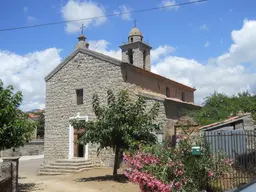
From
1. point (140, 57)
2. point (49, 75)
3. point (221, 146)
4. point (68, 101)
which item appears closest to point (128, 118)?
point (221, 146)

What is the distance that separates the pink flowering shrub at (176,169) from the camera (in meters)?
7.62

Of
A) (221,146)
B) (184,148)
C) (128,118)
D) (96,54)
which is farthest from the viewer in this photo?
(96,54)

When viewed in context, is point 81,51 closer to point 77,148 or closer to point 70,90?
point 70,90

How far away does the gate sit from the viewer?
880 cm

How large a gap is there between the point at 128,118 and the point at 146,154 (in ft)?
13.3

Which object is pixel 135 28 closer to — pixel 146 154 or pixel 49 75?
pixel 49 75

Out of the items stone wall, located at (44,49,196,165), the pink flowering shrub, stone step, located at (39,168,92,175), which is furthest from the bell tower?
the pink flowering shrub

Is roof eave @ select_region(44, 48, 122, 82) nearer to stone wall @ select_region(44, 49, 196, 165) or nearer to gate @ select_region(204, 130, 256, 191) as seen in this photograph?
stone wall @ select_region(44, 49, 196, 165)

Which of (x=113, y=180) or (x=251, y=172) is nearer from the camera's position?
(x=251, y=172)

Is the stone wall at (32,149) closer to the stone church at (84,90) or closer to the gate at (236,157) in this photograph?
the stone church at (84,90)

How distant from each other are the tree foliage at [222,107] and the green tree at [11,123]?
10163 mm

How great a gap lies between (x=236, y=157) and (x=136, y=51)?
19.5m

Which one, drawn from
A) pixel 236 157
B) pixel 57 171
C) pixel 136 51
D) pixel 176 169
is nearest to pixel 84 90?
pixel 57 171

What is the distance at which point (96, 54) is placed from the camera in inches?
747
